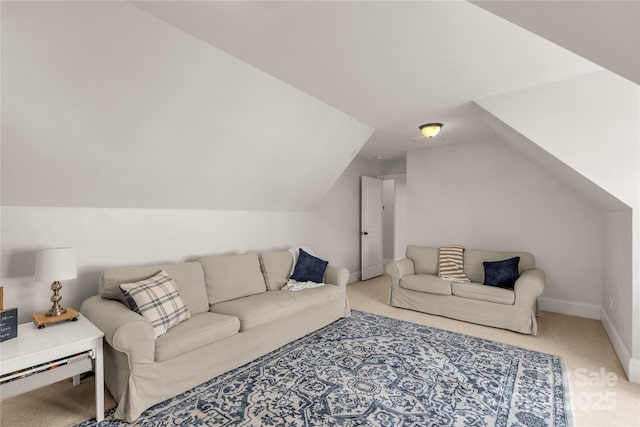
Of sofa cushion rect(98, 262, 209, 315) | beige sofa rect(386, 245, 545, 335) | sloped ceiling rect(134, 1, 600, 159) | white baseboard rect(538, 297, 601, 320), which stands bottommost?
white baseboard rect(538, 297, 601, 320)

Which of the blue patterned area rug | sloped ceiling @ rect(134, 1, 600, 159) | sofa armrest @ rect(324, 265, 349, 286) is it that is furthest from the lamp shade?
sofa armrest @ rect(324, 265, 349, 286)

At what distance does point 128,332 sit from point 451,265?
3.90m

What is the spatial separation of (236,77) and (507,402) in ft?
10.5

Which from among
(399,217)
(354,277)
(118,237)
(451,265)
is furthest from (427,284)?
(399,217)

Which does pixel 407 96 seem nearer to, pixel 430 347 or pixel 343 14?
pixel 343 14

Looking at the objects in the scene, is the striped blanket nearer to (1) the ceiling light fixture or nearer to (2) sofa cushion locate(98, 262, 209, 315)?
(1) the ceiling light fixture

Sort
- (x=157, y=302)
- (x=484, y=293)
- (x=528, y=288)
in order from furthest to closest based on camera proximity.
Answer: (x=484, y=293) < (x=528, y=288) < (x=157, y=302)

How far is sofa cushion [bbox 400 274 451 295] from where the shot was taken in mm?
4102

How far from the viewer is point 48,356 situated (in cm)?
189

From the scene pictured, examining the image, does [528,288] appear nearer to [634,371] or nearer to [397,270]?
[634,371]

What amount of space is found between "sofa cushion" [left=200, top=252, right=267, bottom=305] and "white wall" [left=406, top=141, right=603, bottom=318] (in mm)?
3174

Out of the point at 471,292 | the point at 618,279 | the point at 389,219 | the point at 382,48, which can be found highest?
the point at 382,48

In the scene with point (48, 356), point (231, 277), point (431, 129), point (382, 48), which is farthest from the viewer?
point (431, 129)

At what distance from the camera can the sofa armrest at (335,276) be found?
3.98 metres
